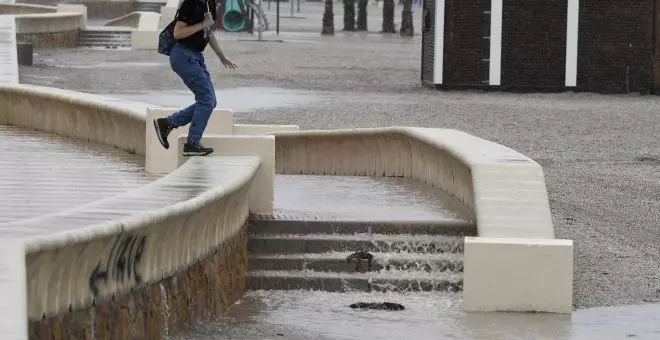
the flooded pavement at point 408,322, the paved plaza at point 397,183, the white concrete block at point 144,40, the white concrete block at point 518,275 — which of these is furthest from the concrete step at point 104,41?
the white concrete block at point 518,275

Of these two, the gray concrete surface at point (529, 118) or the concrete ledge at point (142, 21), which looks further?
the concrete ledge at point (142, 21)

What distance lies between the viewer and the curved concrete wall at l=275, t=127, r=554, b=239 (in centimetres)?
1125

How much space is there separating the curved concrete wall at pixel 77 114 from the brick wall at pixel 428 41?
13.9 meters

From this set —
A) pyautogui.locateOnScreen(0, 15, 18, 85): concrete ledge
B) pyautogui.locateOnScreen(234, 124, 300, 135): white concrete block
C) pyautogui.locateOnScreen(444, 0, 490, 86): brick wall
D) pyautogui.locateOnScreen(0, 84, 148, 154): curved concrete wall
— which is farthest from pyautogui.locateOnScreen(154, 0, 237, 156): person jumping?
pyautogui.locateOnScreen(444, 0, 490, 86): brick wall

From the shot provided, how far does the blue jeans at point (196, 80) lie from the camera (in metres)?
12.0

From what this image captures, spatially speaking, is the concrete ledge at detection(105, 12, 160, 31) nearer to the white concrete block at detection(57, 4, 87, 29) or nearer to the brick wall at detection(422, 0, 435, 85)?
the white concrete block at detection(57, 4, 87, 29)

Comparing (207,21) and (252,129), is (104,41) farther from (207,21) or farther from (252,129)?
(207,21)

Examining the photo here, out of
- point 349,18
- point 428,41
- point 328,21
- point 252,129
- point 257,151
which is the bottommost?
point 349,18

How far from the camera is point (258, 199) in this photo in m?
12.3

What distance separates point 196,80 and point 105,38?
3466 centimetres

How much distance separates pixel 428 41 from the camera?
1275 inches

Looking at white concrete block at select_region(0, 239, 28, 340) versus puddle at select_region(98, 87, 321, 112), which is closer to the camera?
white concrete block at select_region(0, 239, 28, 340)

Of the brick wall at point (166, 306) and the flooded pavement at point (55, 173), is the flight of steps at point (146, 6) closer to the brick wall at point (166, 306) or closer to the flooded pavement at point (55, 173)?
the flooded pavement at point (55, 173)

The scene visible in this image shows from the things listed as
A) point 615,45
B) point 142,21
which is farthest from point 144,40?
point 615,45
